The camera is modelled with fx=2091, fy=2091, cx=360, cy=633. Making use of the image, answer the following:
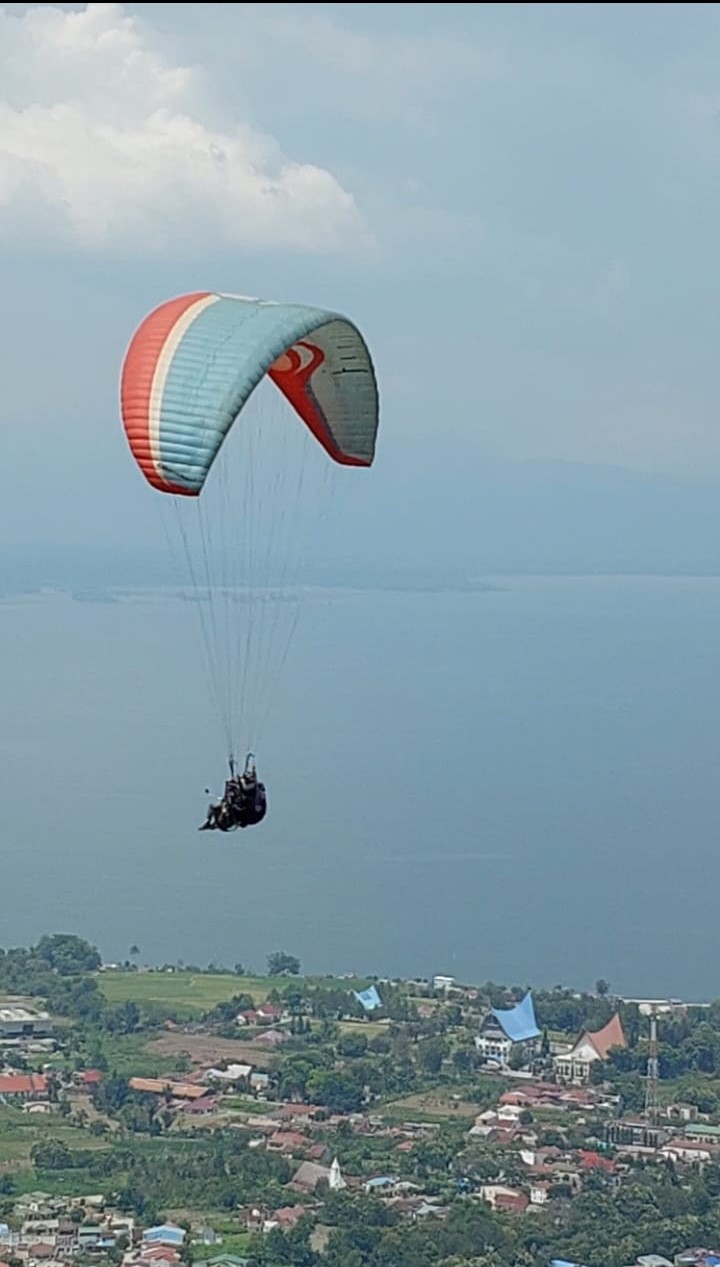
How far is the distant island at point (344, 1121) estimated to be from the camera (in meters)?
15.0

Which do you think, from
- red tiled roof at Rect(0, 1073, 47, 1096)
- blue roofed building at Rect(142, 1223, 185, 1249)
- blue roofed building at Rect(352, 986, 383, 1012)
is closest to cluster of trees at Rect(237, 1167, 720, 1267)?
blue roofed building at Rect(142, 1223, 185, 1249)

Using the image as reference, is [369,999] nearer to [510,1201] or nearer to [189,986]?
[189,986]

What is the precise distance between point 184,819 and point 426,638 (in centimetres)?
4355

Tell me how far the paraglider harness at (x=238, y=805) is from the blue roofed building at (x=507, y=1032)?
14.4 metres

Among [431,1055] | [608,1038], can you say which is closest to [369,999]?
[431,1055]

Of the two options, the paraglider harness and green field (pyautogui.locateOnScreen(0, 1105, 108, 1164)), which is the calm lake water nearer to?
green field (pyautogui.locateOnScreen(0, 1105, 108, 1164))

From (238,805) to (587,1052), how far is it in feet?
48.0

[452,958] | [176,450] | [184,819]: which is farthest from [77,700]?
[176,450]

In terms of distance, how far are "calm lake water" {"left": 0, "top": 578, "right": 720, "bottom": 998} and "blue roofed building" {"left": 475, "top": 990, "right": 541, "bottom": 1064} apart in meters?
4.38

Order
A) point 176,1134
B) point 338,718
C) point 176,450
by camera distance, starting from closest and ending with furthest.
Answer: point 176,450 < point 176,1134 < point 338,718

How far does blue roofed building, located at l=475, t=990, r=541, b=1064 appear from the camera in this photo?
71.7 feet

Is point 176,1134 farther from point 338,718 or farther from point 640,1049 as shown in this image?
point 338,718

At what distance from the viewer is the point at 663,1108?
1959 centimetres

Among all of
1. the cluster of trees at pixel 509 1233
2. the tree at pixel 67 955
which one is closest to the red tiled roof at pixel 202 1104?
the cluster of trees at pixel 509 1233
